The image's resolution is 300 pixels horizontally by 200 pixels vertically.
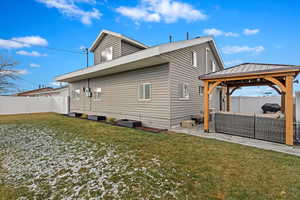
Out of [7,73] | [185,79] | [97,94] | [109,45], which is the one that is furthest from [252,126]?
[7,73]

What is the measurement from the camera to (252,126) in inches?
197

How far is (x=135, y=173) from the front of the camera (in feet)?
9.08

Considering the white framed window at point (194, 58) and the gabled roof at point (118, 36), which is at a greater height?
the gabled roof at point (118, 36)

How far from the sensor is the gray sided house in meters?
6.70

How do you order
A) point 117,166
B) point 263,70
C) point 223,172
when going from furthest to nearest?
point 263,70, point 117,166, point 223,172

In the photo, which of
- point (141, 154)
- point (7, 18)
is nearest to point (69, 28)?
point (7, 18)

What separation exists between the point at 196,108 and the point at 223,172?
6.10m

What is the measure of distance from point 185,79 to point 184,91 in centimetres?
70

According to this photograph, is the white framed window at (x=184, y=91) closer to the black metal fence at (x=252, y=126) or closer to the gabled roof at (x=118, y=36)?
the black metal fence at (x=252, y=126)

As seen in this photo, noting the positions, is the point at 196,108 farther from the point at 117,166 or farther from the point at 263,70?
the point at 117,166

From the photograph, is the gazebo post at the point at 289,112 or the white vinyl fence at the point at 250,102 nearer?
the gazebo post at the point at 289,112

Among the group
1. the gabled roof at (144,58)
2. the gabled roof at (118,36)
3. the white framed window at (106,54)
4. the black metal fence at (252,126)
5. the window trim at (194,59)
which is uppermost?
the gabled roof at (118,36)

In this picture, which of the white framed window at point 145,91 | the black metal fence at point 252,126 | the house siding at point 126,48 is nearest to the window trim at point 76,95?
the house siding at point 126,48

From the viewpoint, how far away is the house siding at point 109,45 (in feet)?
32.3
